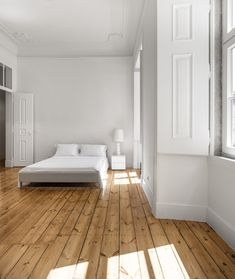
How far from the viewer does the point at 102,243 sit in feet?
6.95

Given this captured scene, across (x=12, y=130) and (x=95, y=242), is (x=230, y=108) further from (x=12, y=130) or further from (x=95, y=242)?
(x=12, y=130)

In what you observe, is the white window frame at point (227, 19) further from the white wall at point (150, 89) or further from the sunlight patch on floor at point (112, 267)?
the sunlight patch on floor at point (112, 267)

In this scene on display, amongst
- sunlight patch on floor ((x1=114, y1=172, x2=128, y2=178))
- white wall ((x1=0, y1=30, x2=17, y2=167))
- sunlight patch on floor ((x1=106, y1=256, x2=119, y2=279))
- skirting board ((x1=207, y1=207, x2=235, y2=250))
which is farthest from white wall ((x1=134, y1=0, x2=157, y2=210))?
white wall ((x1=0, y1=30, x2=17, y2=167))

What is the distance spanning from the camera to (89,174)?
423 cm

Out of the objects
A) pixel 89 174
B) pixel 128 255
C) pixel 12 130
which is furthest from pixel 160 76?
pixel 12 130

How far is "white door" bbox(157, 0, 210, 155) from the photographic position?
8.32 ft

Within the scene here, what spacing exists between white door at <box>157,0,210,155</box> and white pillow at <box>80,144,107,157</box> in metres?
3.63

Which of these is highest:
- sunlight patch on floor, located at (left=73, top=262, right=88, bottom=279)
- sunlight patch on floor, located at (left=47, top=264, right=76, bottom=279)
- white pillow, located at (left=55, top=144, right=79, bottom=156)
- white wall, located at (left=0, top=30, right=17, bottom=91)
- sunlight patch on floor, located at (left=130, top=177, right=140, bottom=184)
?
white wall, located at (left=0, top=30, right=17, bottom=91)

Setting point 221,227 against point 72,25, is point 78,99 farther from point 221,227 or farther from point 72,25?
→ point 221,227

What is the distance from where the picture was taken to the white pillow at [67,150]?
6.09m

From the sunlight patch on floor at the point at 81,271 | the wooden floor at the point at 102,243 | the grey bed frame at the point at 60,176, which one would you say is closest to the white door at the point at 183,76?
the wooden floor at the point at 102,243

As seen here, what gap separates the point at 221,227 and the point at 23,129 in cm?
597

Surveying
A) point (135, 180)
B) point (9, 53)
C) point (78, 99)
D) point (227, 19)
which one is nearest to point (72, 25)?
point (78, 99)

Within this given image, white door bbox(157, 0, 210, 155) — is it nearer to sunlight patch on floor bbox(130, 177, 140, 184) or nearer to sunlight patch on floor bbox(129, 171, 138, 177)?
sunlight patch on floor bbox(130, 177, 140, 184)
